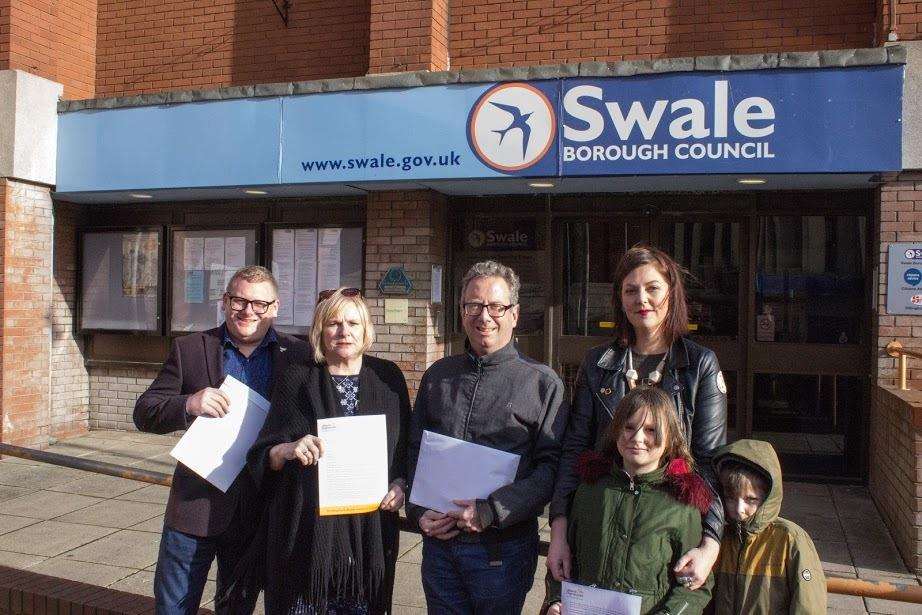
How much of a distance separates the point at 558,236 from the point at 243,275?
193 inches

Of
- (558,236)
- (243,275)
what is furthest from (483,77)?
(243,275)

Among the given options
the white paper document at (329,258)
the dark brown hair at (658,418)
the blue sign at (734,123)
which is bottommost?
the dark brown hair at (658,418)

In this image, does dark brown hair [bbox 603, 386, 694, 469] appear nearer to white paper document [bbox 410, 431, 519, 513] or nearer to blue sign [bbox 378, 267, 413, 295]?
white paper document [bbox 410, 431, 519, 513]

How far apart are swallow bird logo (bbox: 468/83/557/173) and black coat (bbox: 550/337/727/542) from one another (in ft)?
13.6

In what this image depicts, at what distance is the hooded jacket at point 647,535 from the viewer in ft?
7.28

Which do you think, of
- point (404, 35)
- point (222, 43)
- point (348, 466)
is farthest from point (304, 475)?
point (222, 43)

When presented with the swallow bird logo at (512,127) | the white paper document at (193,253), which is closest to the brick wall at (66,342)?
the white paper document at (193,253)

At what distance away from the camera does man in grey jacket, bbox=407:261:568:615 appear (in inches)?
101

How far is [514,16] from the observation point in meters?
7.52

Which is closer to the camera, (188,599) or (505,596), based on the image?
(505,596)

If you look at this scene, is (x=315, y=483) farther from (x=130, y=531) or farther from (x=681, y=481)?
(x=130, y=531)

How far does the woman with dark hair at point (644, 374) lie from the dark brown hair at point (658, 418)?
0.44ft

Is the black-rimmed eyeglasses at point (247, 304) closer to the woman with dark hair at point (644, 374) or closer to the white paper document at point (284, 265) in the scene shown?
the woman with dark hair at point (644, 374)

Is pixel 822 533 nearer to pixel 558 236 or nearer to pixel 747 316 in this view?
pixel 747 316
